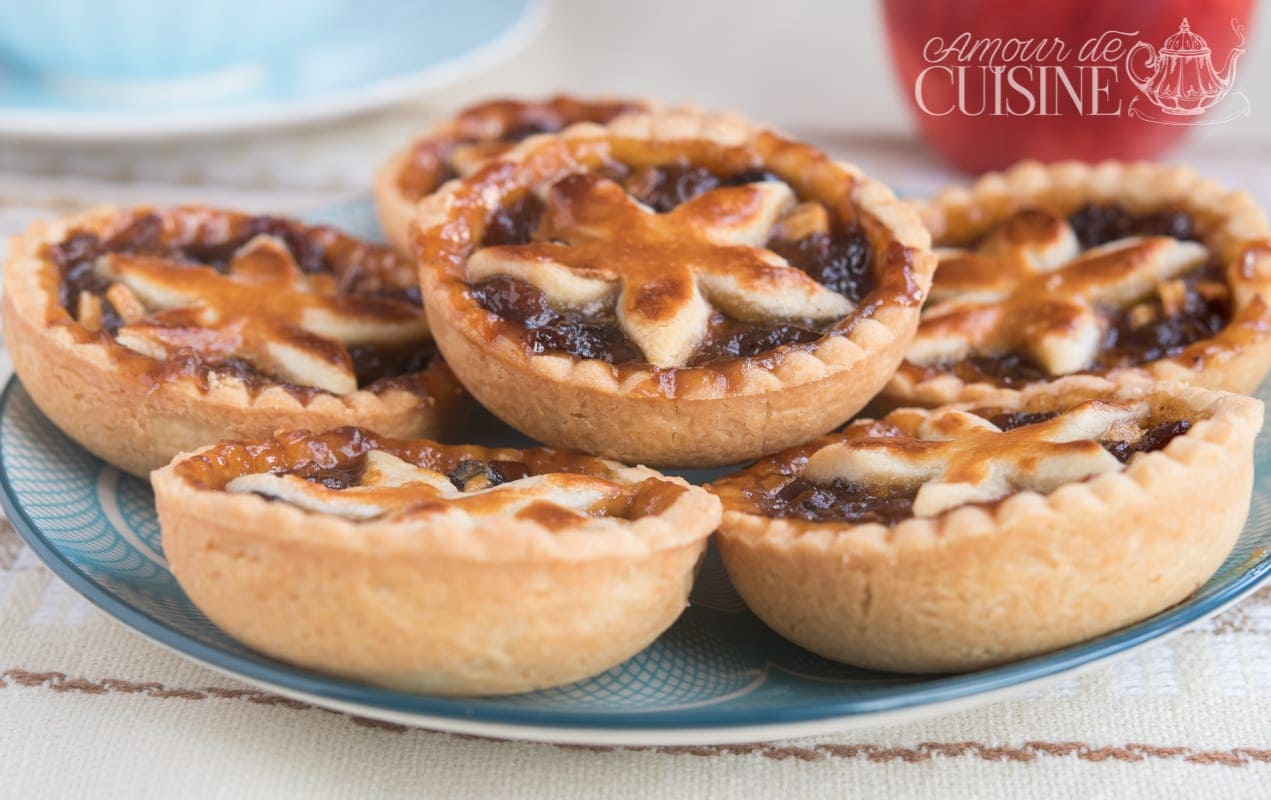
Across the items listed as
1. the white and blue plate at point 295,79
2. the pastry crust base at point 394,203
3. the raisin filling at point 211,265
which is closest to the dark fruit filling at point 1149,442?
the raisin filling at point 211,265

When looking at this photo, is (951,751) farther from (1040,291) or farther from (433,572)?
(1040,291)

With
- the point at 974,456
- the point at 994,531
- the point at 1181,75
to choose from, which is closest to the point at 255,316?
the point at 974,456

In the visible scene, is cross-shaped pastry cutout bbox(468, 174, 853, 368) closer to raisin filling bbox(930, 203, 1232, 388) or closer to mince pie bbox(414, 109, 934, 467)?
mince pie bbox(414, 109, 934, 467)

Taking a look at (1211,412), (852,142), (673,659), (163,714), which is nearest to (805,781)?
(673,659)

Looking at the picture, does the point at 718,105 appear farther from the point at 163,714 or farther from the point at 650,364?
the point at 163,714

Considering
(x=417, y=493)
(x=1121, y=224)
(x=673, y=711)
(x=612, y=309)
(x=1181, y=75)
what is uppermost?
(x=1181, y=75)

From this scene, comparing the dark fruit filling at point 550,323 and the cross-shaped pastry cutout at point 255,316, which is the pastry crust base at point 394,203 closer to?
the cross-shaped pastry cutout at point 255,316

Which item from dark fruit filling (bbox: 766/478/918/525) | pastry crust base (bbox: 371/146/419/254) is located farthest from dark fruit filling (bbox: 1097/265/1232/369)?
pastry crust base (bbox: 371/146/419/254)
